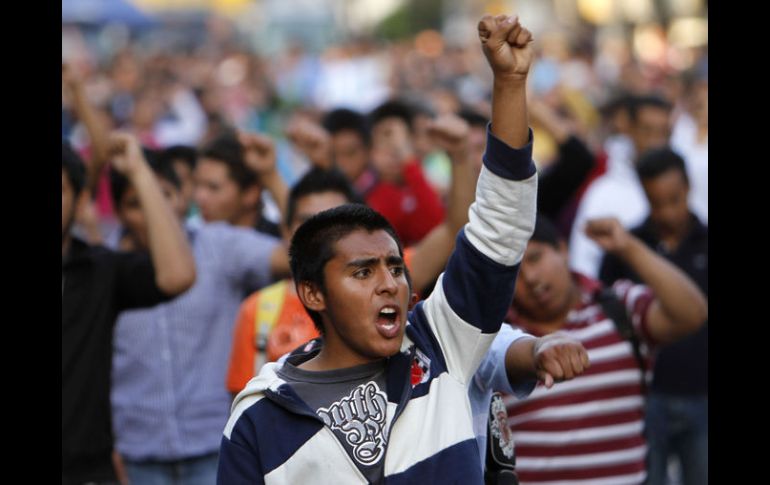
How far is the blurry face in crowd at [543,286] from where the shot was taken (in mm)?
5316

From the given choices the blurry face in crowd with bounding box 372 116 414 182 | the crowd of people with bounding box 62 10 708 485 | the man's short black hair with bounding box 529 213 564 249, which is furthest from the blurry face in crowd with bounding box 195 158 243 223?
the man's short black hair with bounding box 529 213 564 249

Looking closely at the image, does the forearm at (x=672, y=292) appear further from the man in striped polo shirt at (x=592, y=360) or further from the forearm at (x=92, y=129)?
the forearm at (x=92, y=129)

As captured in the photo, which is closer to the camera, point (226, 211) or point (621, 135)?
point (226, 211)

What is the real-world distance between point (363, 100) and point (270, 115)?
1497 millimetres

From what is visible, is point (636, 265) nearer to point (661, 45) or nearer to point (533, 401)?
point (533, 401)

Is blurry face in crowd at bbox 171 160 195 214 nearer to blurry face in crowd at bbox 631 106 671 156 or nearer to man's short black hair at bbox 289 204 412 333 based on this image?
blurry face in crowd at bbox 631 106 671 156

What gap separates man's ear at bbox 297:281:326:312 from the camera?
365 cm

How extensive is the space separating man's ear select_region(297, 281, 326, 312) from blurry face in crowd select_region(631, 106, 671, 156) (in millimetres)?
6276

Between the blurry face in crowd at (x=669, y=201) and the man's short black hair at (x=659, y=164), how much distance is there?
2 centimetres

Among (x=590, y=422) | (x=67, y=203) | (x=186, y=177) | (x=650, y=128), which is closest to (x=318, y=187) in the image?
(x=67, y=203)

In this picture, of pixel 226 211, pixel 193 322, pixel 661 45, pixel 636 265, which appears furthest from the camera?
pixel 661 45
